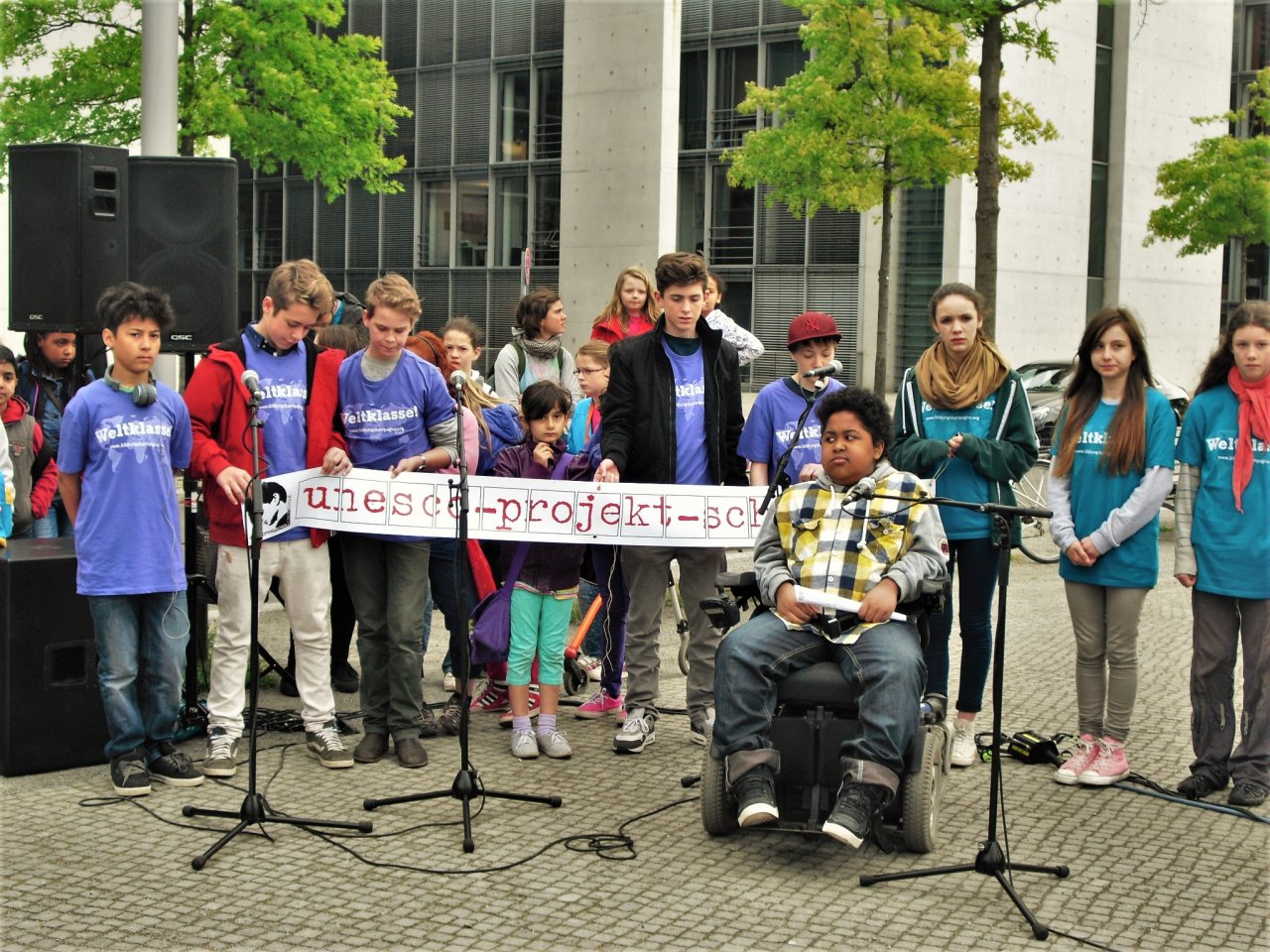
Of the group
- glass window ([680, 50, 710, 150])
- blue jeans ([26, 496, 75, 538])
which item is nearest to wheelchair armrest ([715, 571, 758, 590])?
blue jeans ([26, 496, 75, 538])

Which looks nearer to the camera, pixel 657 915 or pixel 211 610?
pixel 657 915

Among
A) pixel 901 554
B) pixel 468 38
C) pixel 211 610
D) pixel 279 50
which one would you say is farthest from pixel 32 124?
pixel 468 38

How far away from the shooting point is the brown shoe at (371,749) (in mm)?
6969

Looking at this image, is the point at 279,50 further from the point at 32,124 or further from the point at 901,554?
the point at 901,554

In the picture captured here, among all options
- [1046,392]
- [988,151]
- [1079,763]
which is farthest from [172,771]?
[1046,392]

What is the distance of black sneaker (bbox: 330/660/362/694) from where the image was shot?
8406mm

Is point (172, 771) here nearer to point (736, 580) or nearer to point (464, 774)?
point (464, 774)

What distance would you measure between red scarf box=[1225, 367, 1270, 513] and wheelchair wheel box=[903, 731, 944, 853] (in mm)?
1959

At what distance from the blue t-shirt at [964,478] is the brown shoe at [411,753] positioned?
264 centimetres

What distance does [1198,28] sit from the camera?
4025 cm

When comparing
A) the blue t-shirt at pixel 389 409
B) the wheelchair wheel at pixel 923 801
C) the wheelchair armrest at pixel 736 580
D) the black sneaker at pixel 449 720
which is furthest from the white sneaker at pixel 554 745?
the wheelchair wheel at pixel 923 801

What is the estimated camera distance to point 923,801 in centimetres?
565

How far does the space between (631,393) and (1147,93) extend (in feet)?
120

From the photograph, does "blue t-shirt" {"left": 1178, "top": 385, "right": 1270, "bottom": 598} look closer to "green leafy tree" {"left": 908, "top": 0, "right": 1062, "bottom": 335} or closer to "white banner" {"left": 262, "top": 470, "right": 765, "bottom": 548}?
"white banner" {"left": 262, "top": 470, "right": 765, "bottom": 548}
